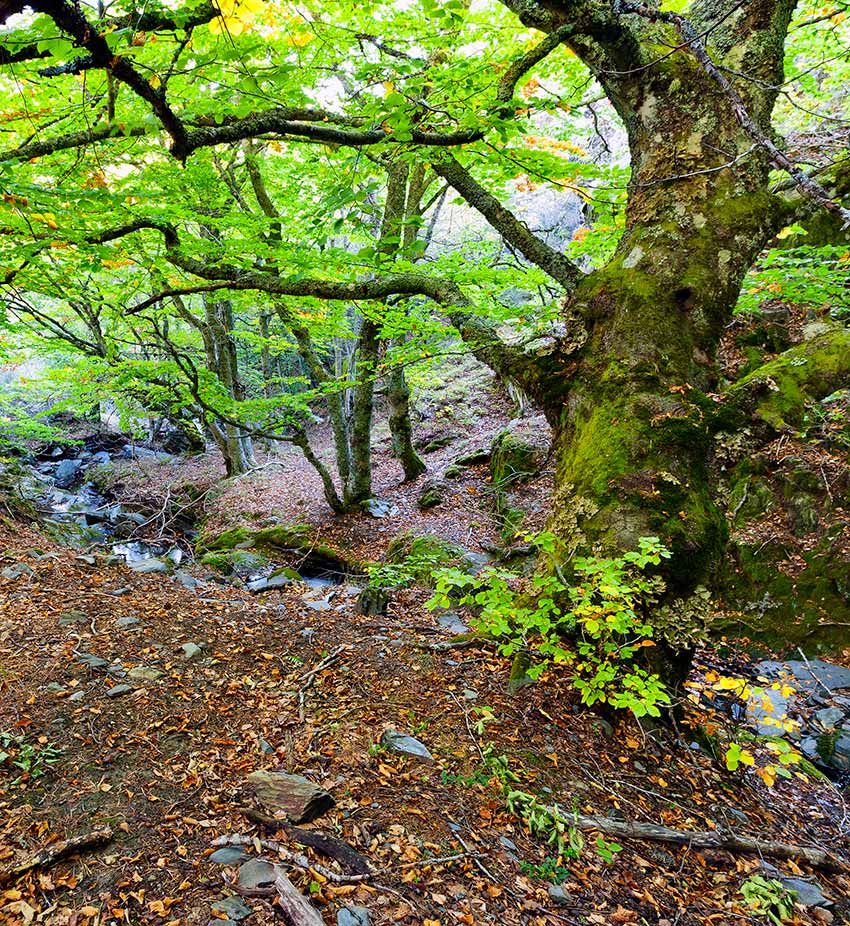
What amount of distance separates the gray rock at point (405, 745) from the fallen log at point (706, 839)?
806 mm

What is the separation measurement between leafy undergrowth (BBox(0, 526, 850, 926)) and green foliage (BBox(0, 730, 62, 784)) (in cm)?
2

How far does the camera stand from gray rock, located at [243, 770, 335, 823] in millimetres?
2545

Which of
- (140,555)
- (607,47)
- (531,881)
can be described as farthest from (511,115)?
(140,555)

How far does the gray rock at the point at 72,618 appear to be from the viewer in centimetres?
431

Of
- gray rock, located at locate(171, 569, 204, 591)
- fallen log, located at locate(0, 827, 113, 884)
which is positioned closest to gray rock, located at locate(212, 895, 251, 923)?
fallen log, located at locate(0, 827, 113, 884)

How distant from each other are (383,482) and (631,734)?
32.2 ft

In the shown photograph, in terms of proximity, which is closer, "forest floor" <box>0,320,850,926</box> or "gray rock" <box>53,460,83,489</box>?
"forest floor" <box>0,320,850,926</box>

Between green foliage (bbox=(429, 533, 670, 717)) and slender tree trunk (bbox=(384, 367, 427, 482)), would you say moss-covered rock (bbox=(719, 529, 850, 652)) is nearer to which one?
green foliage (bbox=(429, 533, 670, 717))

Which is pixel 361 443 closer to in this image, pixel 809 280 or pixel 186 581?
pixel 186 581

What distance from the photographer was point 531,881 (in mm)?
2461

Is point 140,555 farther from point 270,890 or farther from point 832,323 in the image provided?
point 832,323

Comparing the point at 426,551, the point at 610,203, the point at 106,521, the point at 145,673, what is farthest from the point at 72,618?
the point at 106,521

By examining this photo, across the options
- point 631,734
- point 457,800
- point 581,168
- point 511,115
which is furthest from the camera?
point 581,168

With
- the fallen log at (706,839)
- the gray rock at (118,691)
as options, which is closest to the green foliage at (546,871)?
the fallen log at (706,839)
